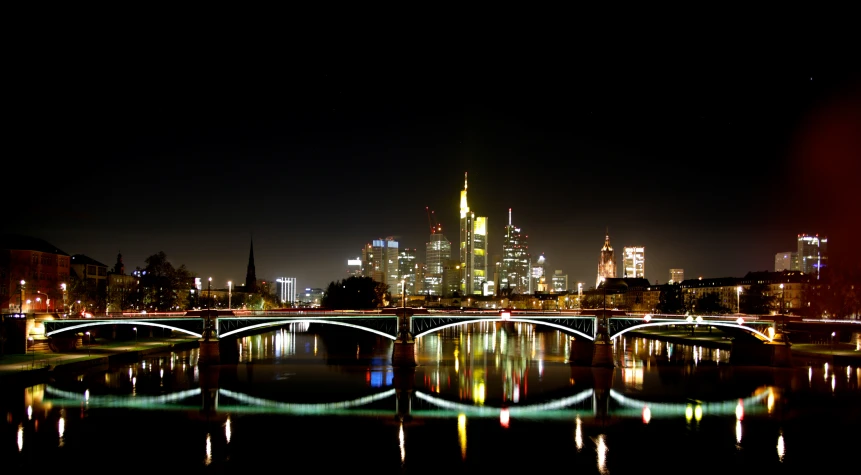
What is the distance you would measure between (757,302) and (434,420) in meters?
111

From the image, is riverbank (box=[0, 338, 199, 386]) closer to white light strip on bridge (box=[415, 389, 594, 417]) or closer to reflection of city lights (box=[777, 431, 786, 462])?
white light strip on bridge (box=[415, 389, 594, 417])

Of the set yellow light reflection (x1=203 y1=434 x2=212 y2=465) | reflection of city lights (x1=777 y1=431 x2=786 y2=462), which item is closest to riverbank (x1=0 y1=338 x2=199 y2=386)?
yellow light reflection (x1=203 y1=434 x2=212 y2=465)

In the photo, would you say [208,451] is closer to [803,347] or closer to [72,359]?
[72,359]

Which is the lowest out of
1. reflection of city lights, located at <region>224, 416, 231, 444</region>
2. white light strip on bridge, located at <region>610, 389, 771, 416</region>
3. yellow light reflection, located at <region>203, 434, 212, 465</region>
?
white light strip on bridge, located at <region>610, 389, 771, 416</region>

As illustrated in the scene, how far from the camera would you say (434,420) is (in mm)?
46500

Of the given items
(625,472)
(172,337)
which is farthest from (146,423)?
(172,337)

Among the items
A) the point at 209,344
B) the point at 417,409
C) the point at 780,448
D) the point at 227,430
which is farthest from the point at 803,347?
the point at 227,430

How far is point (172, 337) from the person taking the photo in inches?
4144

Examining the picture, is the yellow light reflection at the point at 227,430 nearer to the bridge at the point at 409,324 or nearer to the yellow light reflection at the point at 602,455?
the yellow light reflection at the point at 602,455

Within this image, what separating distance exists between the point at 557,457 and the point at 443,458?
6228 millimetres

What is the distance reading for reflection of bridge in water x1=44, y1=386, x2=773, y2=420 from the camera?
48594 millimetres

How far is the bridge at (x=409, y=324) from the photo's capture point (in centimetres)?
7200

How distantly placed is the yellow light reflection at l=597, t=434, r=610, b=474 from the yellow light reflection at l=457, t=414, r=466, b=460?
7.21 m

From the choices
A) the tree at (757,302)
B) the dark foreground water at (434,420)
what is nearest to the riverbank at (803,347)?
the dark foreground water at (434,420)
